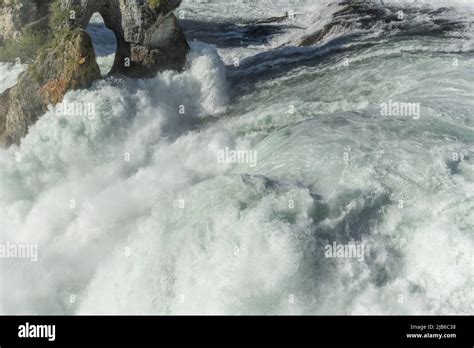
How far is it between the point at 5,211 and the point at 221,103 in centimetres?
782

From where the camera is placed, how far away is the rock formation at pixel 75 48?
1923 cm

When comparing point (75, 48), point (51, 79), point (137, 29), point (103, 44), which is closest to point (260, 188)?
point (75, 48)

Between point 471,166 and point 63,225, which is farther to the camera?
point 63,225

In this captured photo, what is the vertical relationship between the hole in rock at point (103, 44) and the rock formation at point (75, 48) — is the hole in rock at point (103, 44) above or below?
below

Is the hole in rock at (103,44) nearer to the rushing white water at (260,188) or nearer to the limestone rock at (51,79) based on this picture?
the limestone rock at (51,79)

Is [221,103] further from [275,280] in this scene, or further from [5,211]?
[275,280]

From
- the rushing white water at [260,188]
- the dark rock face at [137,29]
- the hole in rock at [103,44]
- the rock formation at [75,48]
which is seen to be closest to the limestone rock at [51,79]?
the rock formation at [75,48]

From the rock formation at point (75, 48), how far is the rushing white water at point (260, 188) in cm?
64

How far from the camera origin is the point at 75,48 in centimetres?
1927

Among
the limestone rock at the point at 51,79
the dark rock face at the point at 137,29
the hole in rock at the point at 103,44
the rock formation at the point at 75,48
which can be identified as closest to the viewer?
the limestone rock at the point at 51,79

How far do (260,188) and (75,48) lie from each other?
9329mm

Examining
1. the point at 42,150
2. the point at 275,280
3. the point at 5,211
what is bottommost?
the point at 5,211

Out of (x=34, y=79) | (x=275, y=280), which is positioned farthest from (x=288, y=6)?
(x=275, y=280)

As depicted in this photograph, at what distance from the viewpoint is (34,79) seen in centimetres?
1950
